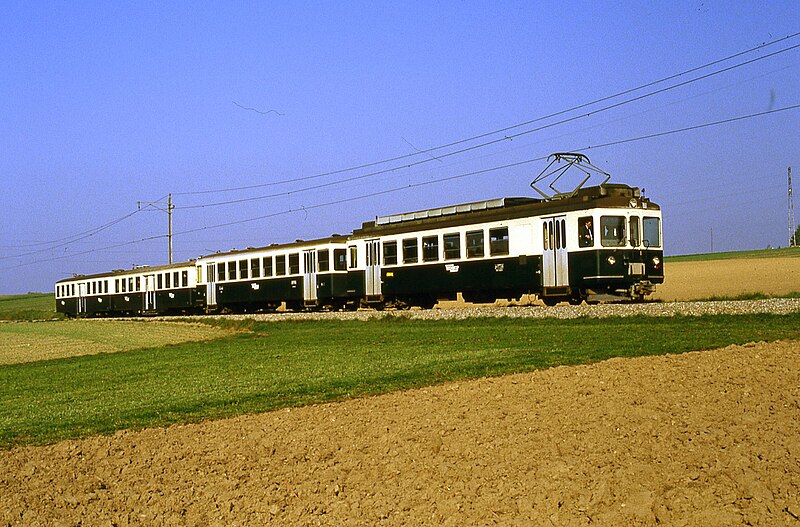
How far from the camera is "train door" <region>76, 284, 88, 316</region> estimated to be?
7490 cm

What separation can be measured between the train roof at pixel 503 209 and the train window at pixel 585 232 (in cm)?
44

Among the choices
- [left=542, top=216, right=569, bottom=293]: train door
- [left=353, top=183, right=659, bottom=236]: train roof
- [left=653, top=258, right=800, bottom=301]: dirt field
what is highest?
[left=353, top=183, right=659, bottom=236]: train roof

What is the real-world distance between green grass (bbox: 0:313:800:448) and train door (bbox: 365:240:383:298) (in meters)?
11.5

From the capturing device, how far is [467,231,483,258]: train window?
3303 cm

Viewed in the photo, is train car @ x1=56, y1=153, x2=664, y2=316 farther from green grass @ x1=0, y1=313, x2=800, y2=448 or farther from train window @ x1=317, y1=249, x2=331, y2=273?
green grass @ x1=0, y1=313, x2=800, y2=448

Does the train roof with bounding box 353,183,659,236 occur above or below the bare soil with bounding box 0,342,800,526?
above

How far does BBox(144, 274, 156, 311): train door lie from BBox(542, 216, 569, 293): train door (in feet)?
123

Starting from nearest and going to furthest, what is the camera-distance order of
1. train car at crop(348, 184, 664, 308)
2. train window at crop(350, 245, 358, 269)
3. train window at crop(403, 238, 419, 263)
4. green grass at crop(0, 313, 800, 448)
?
1. green grass at crop(0, 313, 800, 448)
2. train car at crop(348, 184, 664, 308)
3. train window at crop(403, 238, 419, 263)
4. train window at crop(350, 245, 358, 269)

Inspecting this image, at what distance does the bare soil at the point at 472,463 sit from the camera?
281 inches

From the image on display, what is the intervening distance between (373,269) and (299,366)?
839 inches

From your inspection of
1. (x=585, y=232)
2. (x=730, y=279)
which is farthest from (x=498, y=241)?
(x=730, y=279)

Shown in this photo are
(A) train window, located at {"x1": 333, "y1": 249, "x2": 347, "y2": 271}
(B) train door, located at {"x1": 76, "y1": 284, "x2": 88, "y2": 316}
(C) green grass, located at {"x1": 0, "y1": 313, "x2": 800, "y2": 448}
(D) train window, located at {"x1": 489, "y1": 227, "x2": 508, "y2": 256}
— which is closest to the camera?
(C) green grass, located at {"x1": 0, "y1": 313, "x2": 800, "y2": 448}

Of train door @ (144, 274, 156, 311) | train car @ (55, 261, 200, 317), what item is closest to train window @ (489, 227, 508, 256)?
train car @ (55, 261, 200, 317)

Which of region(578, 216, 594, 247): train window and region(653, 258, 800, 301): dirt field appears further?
region(653, 258, 800, 301): dirt field
